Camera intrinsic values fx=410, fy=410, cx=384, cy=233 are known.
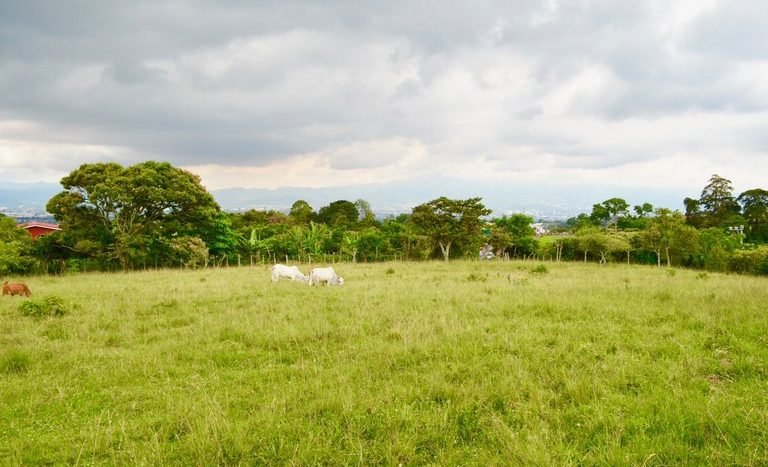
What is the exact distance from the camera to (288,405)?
4961 mm

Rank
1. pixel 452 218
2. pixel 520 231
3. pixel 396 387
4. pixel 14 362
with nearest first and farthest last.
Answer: pixel 396 387 → pixel 14 362 → pixel 452 218 → pixel 520 231

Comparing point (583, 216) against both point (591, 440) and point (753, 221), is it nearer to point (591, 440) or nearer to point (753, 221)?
point (753, 221)

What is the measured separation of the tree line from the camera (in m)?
25.8

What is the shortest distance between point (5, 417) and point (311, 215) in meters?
68.6

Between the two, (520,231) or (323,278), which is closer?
(323,278)

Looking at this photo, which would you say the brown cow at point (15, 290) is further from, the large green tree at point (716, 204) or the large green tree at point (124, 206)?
the large green tree at point (716, 204)

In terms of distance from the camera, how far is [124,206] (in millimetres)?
26391

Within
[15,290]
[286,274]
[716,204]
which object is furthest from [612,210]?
[15,290]

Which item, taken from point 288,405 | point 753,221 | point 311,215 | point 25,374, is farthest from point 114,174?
point 753,221

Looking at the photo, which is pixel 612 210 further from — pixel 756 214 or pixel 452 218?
pixel 452 218

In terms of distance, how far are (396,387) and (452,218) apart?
29.3 m

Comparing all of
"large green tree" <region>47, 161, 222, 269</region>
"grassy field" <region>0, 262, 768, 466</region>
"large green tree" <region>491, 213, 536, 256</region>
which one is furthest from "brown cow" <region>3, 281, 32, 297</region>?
"large green tree" <region>491, 213, 536, 256</region>

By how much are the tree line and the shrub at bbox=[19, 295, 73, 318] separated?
16141 mm

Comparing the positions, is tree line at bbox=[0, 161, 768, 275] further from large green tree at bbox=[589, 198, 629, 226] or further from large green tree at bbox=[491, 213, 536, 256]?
large green tree at bbox=[589, 198, 629, 226]
